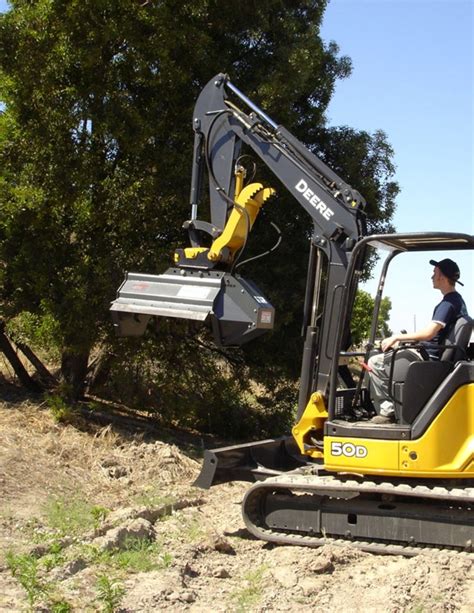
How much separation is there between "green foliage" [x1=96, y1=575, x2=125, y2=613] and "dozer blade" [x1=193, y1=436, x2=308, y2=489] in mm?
2336

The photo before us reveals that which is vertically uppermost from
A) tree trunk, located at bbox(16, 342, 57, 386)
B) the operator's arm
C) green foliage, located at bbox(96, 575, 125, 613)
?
the operator's arm

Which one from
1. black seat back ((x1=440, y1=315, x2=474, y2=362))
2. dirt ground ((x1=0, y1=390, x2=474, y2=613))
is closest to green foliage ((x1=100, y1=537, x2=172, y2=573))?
dirt ground ((x1=0, y1=390, x2=474, y2=613))

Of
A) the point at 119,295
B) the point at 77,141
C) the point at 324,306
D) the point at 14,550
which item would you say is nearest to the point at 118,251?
the point at 77,141

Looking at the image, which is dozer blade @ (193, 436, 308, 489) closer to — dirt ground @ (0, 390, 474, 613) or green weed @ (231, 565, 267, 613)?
dirt ground @ (0, 390, 474, 613)

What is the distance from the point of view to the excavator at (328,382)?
6484 mm

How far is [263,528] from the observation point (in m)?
7.15

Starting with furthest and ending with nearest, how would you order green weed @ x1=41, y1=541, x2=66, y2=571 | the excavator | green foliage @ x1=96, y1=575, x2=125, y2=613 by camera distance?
the excavator → green weed @ x1=41, y1=541, x2=66, y2=571 → green foliage @ x1=96, y1=575, x2=125, y2=613

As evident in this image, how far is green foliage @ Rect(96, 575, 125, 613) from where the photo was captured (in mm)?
4734

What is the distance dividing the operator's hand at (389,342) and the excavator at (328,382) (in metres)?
0.24

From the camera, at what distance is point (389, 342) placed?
6.72m

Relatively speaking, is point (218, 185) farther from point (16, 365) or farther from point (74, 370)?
point (16, 365)

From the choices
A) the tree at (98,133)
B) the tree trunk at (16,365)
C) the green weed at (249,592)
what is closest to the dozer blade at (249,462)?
the green weed at (249,592)

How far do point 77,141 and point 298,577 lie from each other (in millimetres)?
6853

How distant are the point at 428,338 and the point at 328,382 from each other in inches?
41.1
